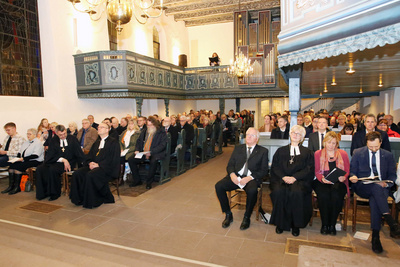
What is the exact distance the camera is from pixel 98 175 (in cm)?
497

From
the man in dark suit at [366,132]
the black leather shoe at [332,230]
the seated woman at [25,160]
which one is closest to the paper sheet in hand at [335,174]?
the black leather shoe at [332,230]

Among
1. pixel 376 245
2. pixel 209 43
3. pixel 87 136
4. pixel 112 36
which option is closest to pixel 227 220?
pixel 376 245

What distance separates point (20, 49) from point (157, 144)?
5883 mm

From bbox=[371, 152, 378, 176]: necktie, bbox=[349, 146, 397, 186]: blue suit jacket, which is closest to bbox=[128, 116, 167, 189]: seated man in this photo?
bbox=[349, 146, 397, 186]: blue suit jacket

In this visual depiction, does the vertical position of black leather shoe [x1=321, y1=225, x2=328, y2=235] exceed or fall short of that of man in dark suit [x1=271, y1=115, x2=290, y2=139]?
it falls short

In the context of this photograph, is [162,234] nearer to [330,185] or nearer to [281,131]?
[330,185]

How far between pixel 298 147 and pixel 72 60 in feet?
28.3

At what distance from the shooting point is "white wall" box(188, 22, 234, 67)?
17.5 m

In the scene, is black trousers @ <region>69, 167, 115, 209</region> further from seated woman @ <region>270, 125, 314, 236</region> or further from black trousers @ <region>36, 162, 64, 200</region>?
seated woman @ <region>270, 125, 314, 236</region>

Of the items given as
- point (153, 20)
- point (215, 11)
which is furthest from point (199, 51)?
point (153, 20)

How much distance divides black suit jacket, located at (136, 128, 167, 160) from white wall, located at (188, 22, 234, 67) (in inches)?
486

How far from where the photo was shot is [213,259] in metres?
3.10

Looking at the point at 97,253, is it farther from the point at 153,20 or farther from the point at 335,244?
the point at 153,20

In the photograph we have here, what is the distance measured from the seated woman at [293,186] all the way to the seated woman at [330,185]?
5.6 inches
